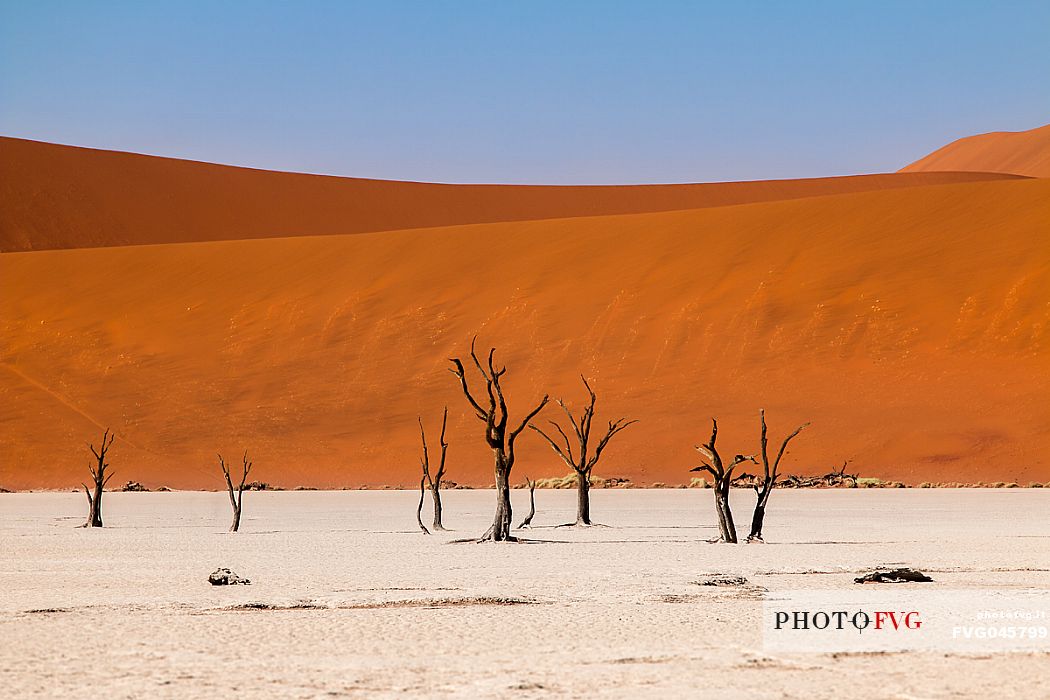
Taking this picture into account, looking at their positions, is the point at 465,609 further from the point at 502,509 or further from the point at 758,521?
the point at 758,521

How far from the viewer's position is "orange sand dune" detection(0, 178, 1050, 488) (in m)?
42.6

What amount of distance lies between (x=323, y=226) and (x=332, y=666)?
79.6 meters

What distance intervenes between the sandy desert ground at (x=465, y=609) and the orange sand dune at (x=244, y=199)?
6255 cm

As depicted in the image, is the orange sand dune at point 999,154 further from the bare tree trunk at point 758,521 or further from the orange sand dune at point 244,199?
the bare tree trunk at point 758,521

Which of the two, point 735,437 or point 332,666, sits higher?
point 735,437

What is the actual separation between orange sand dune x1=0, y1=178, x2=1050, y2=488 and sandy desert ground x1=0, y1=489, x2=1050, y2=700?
1894 cm

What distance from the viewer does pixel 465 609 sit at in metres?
10.9

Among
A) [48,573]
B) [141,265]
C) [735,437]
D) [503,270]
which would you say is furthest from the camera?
[141,265]

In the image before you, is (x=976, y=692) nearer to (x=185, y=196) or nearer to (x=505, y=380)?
(x=505, y=380)

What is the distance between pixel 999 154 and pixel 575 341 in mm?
88549

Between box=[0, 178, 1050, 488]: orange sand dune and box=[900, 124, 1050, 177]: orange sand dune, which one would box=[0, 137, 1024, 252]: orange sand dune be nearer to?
box=[0, 178, 1050, 488]: orange sand dune

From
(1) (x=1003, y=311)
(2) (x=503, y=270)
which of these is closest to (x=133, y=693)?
(1) (x=1003, y=311)

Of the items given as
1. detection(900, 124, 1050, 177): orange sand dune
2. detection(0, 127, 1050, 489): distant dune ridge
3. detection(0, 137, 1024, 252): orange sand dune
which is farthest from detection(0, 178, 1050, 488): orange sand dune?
detection(900, 124, 1050, 177): orange sand dune

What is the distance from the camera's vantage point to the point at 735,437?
41.6 meters
